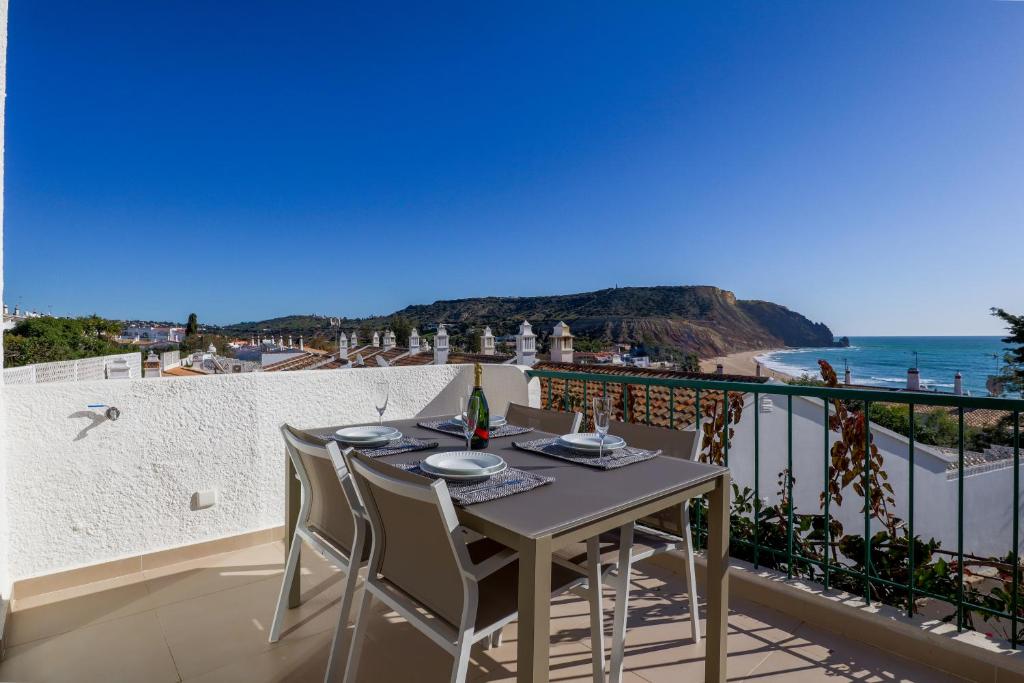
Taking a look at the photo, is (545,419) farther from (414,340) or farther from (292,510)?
(414,340)

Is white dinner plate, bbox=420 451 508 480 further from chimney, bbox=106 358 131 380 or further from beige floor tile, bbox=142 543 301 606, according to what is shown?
chimney, bbox=106 358 131 380

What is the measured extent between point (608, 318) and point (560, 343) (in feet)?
17.2

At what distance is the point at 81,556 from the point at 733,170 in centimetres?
2162

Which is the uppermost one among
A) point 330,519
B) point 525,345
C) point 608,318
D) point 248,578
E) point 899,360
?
point 608,318

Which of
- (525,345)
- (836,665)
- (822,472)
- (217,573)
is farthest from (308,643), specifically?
(822,472)

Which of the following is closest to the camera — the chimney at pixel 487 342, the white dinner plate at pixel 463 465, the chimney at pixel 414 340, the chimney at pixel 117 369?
the white dinner plate at pixel 463 465

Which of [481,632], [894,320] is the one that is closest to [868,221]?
[894,320]

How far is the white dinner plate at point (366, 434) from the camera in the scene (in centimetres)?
182

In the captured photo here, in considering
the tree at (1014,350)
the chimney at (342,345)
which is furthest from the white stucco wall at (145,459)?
the tree at (1014,350)

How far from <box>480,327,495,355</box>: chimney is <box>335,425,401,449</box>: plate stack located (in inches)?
344

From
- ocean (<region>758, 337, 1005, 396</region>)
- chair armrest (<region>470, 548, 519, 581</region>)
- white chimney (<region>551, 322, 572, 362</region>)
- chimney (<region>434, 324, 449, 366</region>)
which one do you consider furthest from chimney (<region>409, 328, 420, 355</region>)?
ocean (<region>758, 337, 1005, 396</region>)

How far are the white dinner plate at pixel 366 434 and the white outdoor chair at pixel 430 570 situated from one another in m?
0.44

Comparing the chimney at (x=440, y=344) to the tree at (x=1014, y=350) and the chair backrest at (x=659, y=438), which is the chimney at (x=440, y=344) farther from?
the tree at (x=1014, y=350)

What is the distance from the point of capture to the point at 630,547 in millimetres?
1517
